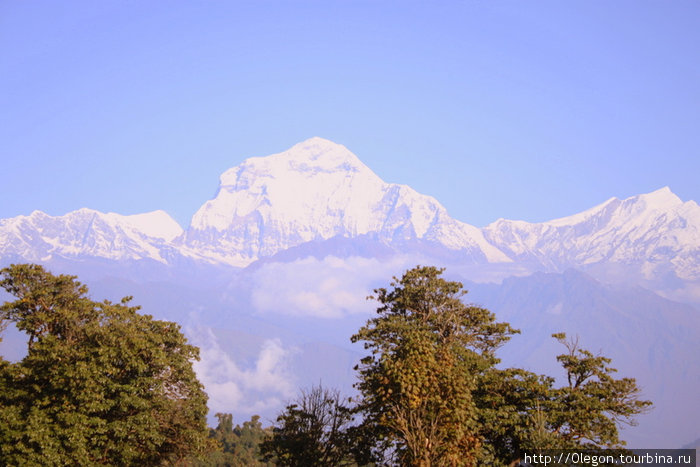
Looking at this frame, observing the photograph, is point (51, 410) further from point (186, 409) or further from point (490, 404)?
point (490, 404)

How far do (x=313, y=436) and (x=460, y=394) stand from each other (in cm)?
1247

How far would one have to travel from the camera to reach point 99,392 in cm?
4306

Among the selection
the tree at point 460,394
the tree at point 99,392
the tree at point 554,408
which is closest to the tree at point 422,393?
the tree at point 460,394

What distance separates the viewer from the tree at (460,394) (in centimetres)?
3528

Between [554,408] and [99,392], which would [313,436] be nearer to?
[99,392]

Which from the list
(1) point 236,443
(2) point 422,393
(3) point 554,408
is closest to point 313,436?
(2) point 422,393

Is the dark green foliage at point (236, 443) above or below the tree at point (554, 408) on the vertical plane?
above

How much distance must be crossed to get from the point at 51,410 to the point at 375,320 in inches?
831

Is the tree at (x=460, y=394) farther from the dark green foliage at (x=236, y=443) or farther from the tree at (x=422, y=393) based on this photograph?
the dark green foliage at (x=236, y=443)

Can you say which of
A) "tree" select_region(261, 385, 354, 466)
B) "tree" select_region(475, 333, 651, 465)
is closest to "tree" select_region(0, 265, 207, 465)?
"tree" select_region(261, 385, 354, 466)

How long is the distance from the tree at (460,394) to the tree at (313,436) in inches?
67.4

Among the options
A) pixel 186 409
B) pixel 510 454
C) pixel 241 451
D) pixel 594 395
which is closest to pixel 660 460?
pixel 594 395

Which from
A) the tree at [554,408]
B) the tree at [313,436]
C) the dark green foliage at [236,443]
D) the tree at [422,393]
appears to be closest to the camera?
the tree at [422,393]

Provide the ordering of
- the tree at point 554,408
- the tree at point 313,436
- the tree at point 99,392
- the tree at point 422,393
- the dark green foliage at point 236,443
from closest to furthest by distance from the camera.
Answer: the tree at point 422,393 < the tree at point 99,392 < the tree at point 554,408 < the tree at point 313,436 < the dark green foliage at point 236,443
